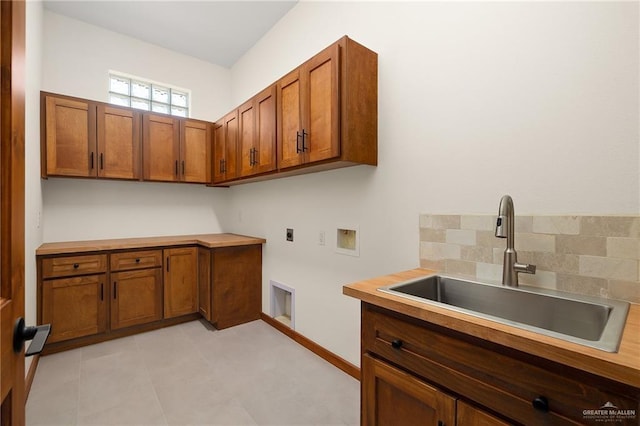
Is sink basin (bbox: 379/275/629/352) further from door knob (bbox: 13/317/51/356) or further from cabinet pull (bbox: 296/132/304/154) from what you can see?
cabinet pull (bbox: 296/132/304/154)

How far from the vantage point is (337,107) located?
5.78ft

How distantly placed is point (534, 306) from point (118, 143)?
359 centimetres

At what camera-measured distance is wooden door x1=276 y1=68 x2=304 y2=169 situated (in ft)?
6.82

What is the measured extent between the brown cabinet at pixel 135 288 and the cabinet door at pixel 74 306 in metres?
0.10

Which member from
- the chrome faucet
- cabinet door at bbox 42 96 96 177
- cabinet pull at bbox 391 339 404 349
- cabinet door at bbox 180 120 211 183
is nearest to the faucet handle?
the chrome faucet

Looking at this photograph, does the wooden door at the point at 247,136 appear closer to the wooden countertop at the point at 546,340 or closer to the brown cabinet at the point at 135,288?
the brown cabinet at the point at 135,288

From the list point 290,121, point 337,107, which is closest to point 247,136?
point 290,121

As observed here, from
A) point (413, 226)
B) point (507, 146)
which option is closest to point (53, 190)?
point (413, 226)

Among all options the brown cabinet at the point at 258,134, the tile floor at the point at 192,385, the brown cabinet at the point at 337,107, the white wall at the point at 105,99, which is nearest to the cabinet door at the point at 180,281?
the tile floor at the point at 192,385

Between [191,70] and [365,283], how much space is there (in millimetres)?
3757

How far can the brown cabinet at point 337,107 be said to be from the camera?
1764 millimetres

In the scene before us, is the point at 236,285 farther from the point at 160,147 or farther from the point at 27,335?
the point at 27,335

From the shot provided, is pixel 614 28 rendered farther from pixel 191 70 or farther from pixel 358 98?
pixel 191 70

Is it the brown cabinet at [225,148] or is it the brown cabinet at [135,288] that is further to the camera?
the brown cabinet at [225,148]
